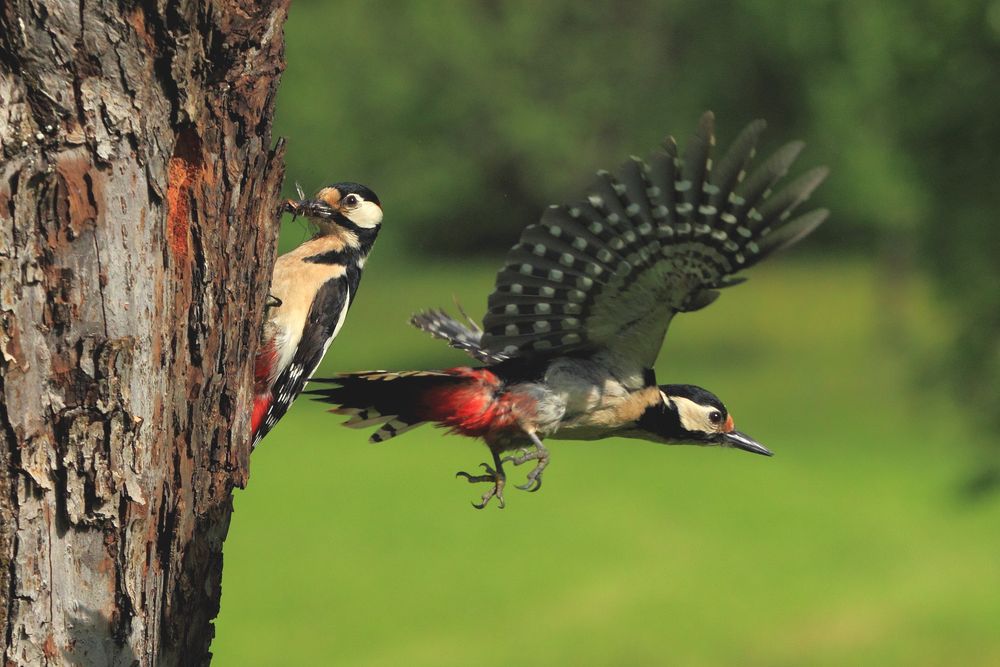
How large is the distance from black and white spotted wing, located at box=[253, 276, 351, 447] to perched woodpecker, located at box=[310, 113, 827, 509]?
145 millimetres

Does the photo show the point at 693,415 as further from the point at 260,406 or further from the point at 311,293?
the point at 260,406

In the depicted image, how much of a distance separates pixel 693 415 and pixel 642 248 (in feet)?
2.36

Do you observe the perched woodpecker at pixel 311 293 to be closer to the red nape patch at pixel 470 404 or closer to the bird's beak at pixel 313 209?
the bird's beak at pixel 313 209

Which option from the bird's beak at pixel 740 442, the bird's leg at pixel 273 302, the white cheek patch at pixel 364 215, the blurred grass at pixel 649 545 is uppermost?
the white cheek patch at pixel 364 215

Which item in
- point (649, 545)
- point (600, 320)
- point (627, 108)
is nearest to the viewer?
point (600, 320)

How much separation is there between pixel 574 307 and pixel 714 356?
23696mm

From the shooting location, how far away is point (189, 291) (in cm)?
306

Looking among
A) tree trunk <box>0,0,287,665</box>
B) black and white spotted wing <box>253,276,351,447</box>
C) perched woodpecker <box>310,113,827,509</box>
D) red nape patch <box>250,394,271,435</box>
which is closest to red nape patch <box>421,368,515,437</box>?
perched woodpecker <box>310,113,827,509</box>

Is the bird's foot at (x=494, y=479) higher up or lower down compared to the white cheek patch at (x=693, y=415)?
lower down

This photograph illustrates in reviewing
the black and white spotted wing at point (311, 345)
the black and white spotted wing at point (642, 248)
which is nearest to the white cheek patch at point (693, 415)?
the black and white spotted wing at point (642, 248)

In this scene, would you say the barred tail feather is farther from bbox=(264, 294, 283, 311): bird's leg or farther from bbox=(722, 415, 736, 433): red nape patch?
bbox=(722, 415, 736, 433): red nape patch

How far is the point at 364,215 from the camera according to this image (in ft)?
15.6

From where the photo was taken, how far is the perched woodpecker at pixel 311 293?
4359 mm

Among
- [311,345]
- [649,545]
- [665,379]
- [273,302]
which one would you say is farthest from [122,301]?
[665,379]
